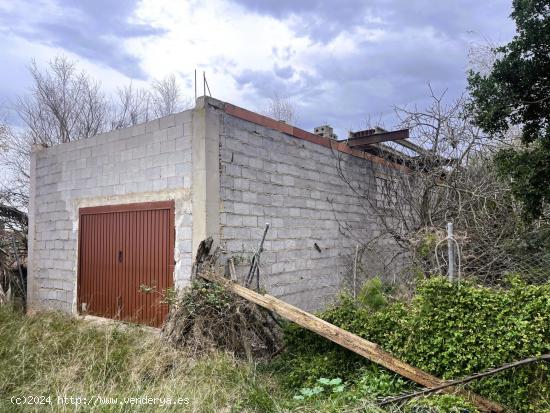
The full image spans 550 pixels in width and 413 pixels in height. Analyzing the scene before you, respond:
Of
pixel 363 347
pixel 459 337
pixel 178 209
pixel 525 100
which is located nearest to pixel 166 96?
pixel 178 209

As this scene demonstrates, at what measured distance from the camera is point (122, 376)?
456 cm

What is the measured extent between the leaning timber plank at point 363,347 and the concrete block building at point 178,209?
1705 mm

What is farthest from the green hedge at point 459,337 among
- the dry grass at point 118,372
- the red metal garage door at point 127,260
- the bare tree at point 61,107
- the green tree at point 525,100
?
the bare tree at point 61,107

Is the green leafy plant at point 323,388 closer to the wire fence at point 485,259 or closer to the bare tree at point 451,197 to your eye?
the wire fence at point 485,259

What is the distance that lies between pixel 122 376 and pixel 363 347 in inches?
102

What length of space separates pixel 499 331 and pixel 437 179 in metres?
5.25

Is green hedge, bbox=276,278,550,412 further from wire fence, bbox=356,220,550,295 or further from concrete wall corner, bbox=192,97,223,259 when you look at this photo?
concrete wall corner, bbox=192,97,223,259

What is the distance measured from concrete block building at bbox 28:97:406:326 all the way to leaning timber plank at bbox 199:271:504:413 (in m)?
1.71

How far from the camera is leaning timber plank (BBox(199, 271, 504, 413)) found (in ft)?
12.6

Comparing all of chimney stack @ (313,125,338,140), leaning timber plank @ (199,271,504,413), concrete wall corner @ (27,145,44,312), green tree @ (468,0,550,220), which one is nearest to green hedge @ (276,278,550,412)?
leaning timber plank @ (199,271,504,413)

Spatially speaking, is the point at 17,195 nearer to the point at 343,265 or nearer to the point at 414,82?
the point at 343,265

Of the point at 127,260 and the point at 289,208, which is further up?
the point at 289,208

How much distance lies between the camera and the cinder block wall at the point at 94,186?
661 cm

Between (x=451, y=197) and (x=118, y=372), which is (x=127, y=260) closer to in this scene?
(x=118, y=372)
